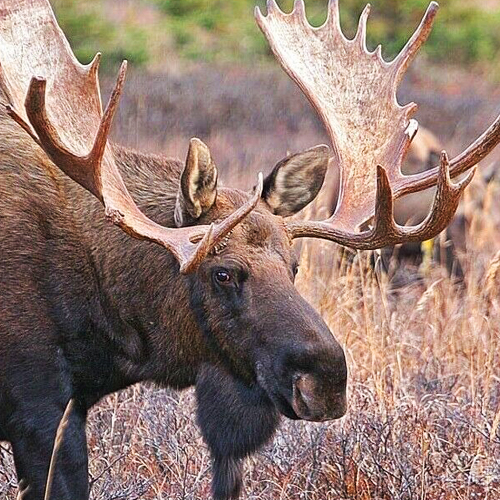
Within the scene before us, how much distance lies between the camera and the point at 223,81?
1897 cm

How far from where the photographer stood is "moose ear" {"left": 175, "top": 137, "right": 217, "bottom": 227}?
13.7 feet

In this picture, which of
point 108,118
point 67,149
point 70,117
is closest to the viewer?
point 108,118

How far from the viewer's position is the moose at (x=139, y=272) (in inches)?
162

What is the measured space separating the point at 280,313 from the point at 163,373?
0.56m

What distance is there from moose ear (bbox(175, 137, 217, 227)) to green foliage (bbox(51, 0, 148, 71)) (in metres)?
11.9

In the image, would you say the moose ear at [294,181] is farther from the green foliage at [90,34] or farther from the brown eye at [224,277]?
the green foliage at [90,34]

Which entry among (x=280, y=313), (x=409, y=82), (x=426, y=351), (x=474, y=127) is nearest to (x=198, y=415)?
(x=280, y=313)

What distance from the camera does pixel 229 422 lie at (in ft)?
14.3

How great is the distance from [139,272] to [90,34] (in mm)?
12610

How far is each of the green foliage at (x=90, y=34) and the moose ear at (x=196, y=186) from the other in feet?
38.9

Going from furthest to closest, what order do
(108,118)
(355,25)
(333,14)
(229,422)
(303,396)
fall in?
(355,25) → (333,14) → (229,422) → (303,396) → (108,118)

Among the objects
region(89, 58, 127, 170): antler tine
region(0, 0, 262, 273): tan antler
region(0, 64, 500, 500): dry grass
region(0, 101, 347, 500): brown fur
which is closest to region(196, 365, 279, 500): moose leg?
region(0, 101, 347, 500): brown fur

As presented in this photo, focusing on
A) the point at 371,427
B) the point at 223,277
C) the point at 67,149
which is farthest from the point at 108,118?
the point at 371,427

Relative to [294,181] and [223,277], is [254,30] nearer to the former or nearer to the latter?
[294,181]
